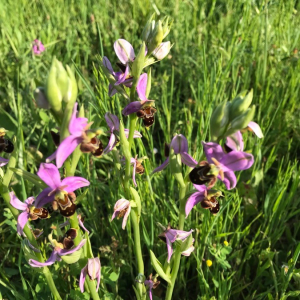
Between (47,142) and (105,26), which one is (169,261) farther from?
(105,26)

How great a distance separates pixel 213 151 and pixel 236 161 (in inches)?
2.5

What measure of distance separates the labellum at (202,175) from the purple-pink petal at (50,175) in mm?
375

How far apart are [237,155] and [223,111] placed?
12 centimetres

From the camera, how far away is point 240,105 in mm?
959

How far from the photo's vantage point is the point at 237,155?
0.94 meters

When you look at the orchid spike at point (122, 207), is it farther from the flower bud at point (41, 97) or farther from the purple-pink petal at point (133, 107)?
the flower bud at point (41, 97)

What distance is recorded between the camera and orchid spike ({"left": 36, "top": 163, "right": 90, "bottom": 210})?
3.27 feet

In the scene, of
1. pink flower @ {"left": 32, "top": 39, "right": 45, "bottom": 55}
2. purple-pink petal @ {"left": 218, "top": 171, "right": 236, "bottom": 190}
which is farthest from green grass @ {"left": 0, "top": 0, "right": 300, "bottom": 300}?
purple-pink petal @ {"left": 218, "top": 171, "right": 236, "bottom": 190}

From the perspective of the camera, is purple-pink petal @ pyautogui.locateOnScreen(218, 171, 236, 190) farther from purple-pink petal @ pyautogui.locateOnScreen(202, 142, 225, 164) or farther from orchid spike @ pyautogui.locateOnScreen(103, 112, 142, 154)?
orchid spike @ pyautogui.locateOnScreen(103, 112, 142, 154)

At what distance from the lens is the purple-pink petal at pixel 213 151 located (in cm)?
96

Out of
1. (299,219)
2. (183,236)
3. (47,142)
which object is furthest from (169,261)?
(47,142)

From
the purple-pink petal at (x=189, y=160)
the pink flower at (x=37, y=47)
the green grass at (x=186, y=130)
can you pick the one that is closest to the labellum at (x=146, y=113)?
the purple-pink petal at (x=189, y=160)

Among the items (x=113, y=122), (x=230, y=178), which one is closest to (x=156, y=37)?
(x=113, y=122)

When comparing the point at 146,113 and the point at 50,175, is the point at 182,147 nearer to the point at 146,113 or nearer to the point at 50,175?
the point at 146,113
